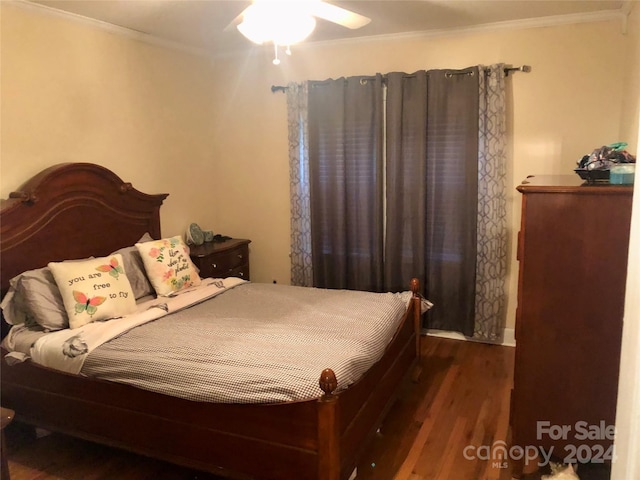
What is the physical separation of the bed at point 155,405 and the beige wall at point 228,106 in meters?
0.26

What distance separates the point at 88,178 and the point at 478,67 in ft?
9.41

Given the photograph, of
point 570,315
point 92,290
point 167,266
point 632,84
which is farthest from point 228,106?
point 570,315

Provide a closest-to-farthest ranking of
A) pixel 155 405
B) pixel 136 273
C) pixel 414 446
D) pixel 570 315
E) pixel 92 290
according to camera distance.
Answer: pixel 570 315 < pixel 155 405 < pixel 414 446 < pixel 92 290 < pixel 136 273

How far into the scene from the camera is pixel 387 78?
3840mm

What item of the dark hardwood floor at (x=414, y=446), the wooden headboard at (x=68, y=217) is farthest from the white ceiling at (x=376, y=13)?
the dark hardwood floor at (x=414, y=446)

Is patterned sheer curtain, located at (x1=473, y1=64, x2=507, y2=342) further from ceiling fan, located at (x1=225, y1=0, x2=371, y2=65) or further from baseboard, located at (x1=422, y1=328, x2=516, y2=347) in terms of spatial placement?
ceiling fan, located at (x1=225, y1=0, x2=371, y2=65)

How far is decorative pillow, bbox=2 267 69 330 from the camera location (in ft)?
8.62

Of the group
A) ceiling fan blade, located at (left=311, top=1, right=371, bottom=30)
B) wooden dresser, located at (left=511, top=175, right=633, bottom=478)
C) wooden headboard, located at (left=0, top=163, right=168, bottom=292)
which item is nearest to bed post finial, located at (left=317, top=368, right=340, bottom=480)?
wooden dresser, located at (left=511, top=175, right=633, bottom=478)

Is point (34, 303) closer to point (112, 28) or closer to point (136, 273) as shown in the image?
point (136, 273)

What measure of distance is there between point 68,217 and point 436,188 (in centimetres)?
263

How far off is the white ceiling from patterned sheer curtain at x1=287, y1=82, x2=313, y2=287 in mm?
574

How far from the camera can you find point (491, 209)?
3.67 meters

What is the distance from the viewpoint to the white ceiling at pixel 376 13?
120 inches

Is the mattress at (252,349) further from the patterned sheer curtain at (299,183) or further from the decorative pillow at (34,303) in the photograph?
the patterned sheer curtain at (299,183)
